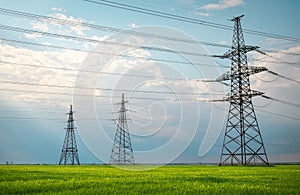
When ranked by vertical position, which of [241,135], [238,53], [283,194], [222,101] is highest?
[238,53]

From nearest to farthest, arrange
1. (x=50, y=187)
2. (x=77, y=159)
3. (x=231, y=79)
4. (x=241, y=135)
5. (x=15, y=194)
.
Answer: (x=15, y=194) → (x=50, y=187) → (x=241, y=135) → (x=231, y=79) → (x=77, y=159)

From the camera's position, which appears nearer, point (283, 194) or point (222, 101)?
point (283, 194)

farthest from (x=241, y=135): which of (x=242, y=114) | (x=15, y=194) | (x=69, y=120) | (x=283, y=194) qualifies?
(x=69, y=120)

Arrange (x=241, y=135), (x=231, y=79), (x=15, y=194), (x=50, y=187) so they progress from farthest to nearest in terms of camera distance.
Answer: (x=231, y=79) < (x=241, y=135) < (x=50, y=187) < (x=15, y=194)

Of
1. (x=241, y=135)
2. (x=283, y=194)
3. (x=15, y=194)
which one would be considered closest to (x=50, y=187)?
(x=15, y=194)

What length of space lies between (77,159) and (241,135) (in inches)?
1529

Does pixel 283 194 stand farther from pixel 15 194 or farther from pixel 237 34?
pixel 237 34

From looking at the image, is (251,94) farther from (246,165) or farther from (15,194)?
(15,194)

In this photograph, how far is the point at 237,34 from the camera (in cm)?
4947

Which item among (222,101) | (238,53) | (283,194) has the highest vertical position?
(238,53)

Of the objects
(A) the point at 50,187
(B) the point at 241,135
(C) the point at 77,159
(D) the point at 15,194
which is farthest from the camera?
(C) the point at 77,159

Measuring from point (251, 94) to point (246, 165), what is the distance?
8962 millimetres

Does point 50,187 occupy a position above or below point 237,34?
below

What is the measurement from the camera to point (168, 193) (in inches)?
487
